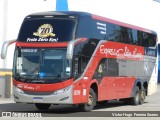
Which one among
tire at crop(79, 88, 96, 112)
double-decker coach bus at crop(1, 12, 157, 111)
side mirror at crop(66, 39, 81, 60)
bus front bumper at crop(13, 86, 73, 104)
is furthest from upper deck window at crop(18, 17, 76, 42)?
tire at crop(79, 88, 96, 112)

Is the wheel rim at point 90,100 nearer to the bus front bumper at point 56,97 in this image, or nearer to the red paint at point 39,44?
the bus front bumper at point 56,97

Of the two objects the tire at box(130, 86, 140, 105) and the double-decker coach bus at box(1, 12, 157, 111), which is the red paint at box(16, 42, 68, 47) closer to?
the double-decker coach bus at box(1, 12, 157, 111)

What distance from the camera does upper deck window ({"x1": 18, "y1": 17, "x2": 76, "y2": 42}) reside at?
57.6 ft

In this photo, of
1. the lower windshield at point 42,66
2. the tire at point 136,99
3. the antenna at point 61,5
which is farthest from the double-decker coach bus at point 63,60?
the antenna at point 61,5

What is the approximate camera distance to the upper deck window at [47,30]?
57.6 ft

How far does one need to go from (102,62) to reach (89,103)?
1.87 meters

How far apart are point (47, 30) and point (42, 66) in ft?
4.54

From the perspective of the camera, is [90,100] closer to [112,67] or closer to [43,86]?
[43,86]

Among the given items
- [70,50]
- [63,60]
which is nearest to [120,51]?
[63,60]

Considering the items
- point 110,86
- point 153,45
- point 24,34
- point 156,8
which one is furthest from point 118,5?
point 24,34

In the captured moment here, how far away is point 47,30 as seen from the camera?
17.8 metres

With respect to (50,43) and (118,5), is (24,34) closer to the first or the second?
(50,43)

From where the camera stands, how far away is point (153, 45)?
26.5m

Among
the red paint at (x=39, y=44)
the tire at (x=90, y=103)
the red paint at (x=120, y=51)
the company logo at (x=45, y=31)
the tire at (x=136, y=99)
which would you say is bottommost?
the tire at (x=136, y=99)
